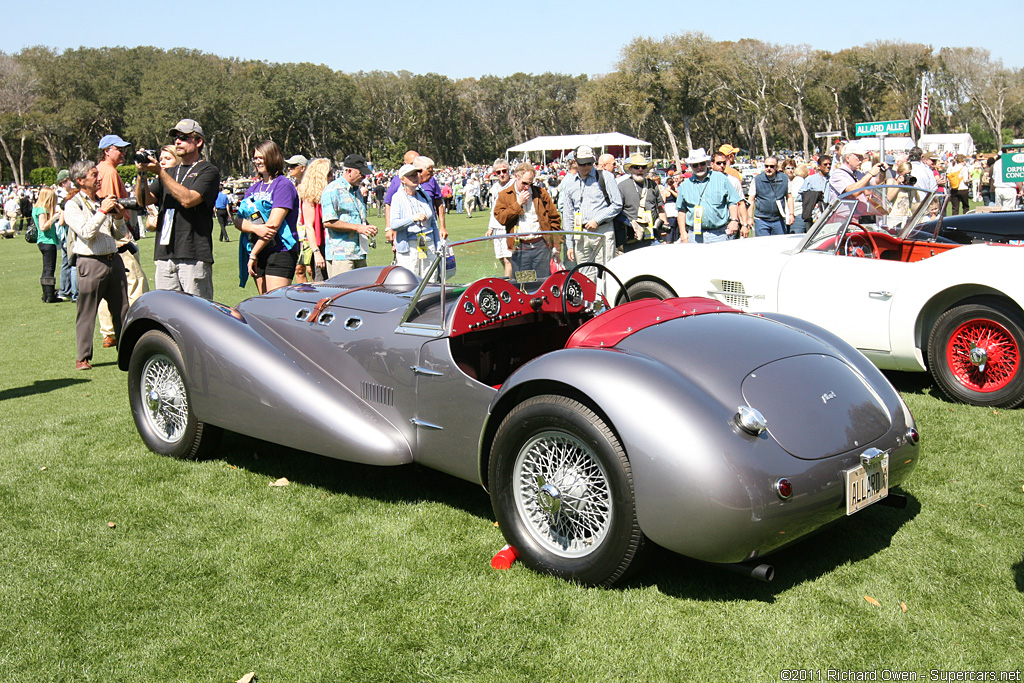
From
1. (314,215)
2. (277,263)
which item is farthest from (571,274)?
(314,215)

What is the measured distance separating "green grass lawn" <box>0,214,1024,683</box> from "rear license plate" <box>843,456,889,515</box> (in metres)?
0.36

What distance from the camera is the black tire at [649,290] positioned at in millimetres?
7355

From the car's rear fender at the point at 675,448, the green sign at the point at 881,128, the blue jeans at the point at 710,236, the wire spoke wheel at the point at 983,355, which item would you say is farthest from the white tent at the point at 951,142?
the car's rear fender at the point at 675,448

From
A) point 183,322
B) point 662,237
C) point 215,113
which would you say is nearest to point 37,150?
point 215,113

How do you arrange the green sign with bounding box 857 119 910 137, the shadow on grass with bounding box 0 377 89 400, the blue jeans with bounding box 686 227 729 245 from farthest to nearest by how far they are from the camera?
the green sign with bounding box 857 119 910 137 → the blue jeans with bounding box 686 227 729 245 → the shadow on grass with bounding box 0 377 89 400

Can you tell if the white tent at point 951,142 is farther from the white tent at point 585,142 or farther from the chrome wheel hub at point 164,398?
the chrome wheel hub at point 164,398

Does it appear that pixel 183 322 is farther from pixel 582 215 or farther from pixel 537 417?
pixel 582 215

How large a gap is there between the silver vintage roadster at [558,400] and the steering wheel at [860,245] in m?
2.91

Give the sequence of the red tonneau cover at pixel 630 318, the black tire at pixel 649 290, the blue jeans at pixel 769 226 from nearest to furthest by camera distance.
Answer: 1. the red tonneau cover at pixel 630 318
2. the black tire at pixel 649 290
3. the blue jeans at pixel 769 226

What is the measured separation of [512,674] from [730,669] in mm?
736

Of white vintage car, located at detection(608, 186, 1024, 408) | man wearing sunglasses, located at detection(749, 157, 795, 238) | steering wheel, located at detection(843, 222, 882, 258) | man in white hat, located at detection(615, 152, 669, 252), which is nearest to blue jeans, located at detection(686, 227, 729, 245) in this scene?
man in white hat, located at detection(615, 152, 669, 252)

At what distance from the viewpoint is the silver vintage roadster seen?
10.1ft

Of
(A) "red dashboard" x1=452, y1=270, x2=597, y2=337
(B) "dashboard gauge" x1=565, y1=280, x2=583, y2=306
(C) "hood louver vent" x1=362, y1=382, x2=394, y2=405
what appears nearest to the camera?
(A) "red dashboard" x1=452, y1=270, x2=597, y2=337

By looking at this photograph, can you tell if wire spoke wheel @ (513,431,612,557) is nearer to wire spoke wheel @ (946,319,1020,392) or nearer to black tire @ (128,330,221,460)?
black tire @ (128,330,221,460)
